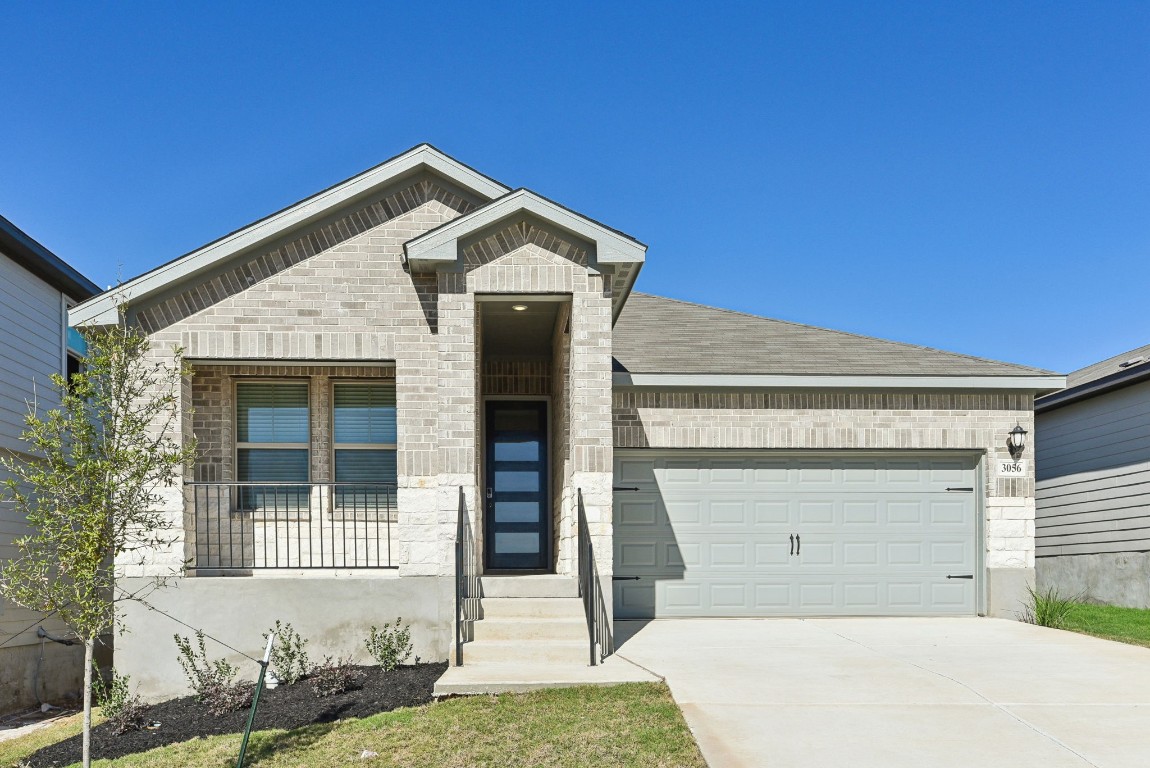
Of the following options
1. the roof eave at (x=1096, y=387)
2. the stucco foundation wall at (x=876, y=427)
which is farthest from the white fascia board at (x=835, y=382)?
the roof eave at (x=1096, y=387)

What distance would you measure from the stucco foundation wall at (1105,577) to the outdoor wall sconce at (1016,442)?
3.26 meters

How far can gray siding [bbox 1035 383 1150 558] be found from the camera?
13.9 m

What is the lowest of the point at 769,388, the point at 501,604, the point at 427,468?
the point at 501,604

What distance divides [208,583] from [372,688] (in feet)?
7.66

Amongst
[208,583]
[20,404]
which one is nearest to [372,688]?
[208,583]

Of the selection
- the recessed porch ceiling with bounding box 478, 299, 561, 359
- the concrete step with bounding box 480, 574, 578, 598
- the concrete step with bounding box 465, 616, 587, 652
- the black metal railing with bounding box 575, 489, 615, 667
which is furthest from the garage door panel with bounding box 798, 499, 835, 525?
the concrete step with bounding box 465, 616, 587, 652

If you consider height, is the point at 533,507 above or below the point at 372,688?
above

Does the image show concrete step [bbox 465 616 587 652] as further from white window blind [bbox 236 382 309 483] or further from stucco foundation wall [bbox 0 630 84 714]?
stucco foundation wall [bbox 0 630 84 714]

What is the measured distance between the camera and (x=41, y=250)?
41.7 feet

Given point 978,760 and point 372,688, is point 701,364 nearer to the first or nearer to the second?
point 372,688

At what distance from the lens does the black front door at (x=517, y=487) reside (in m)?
12.8

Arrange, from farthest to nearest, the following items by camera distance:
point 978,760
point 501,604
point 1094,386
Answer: point 1094,386
point 501,604
point 978,760

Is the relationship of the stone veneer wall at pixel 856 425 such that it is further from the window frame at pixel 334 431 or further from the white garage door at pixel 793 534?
the window frame at pixel 334 431

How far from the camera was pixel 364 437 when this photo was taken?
11289mm
